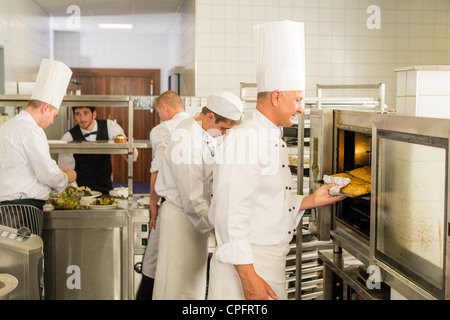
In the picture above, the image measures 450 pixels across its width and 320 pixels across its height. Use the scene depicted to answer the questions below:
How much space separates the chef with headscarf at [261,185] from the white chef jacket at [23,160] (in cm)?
165

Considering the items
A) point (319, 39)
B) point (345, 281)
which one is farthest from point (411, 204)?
point (319, 39)

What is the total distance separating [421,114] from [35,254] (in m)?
1.55

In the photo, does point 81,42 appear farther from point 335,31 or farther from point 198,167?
point 198,167

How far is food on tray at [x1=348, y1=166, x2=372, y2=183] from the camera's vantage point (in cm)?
212

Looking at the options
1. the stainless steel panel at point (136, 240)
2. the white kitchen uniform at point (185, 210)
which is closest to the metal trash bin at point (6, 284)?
the white kitchen uniform at point (185, 210)

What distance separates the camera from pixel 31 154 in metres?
3.28

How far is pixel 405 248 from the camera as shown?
5.64 feet

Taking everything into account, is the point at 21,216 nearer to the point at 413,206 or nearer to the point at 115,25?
the point at 413,206

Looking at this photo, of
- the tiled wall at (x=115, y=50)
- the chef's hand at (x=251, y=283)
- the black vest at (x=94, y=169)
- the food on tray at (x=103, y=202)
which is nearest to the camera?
the chef's hand at (x=251, y=283)

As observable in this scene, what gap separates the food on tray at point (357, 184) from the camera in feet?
6.61

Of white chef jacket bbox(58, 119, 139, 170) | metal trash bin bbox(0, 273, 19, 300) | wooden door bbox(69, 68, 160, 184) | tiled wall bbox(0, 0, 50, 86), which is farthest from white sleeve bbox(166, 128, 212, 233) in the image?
wooden door bbox(69, 68, 160, 184)

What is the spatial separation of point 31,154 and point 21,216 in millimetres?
382

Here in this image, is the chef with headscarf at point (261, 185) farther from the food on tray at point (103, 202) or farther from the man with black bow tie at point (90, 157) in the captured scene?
the man with black bow tie at point (90, 157)
